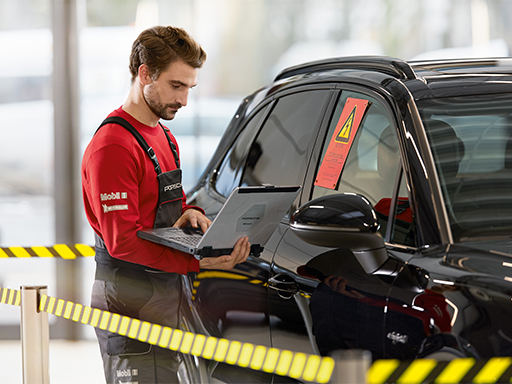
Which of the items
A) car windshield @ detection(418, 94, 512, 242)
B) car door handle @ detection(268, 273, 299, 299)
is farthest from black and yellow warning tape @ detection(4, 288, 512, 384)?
car windshield @ detection(418, 94, 512, 242)

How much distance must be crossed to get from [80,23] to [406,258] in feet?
14.4

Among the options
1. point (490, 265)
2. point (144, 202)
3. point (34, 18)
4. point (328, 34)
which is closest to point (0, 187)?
point (34, 18)

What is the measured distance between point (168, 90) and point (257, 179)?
532mm

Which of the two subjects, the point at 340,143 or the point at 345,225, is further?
the point at 340,143

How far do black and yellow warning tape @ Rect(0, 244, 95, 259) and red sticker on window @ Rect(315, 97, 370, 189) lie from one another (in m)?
1.75

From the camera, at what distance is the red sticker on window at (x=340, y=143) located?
92.4 inches

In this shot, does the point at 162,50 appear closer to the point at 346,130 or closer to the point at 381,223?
the point at 346,130

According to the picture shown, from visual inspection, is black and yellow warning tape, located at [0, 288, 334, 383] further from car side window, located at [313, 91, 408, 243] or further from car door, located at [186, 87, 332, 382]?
car side window, located at [313, 91, 408, 243]

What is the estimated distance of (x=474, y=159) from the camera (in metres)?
2.09

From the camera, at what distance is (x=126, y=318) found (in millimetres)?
2412

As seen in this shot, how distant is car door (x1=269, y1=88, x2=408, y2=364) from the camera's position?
1885 mm

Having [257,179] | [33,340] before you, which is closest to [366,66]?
[257,179]

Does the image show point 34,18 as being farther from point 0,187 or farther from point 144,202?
point 144,202

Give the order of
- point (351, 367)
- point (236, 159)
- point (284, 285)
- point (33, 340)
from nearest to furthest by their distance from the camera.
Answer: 1. point (351, 367)
2. point (284, 285)
3. point (33, 340)
4. point (236, 159)
